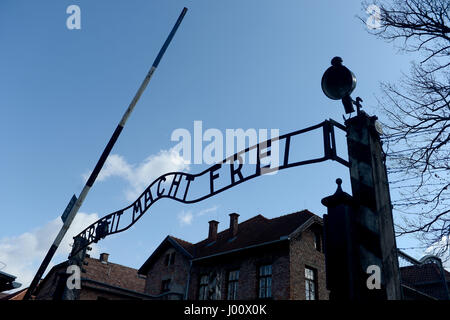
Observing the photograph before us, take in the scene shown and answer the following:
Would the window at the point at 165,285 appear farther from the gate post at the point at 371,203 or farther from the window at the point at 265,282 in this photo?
the gate post at the point at 371,203

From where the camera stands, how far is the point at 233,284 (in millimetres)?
17719

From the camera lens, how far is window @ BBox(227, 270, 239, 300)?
1747cm

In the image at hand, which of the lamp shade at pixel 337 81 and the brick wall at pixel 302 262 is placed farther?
the brick wall at pixel 302 262

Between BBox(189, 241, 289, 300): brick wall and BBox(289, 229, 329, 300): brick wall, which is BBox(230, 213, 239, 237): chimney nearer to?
BBox(189, 241, 289, 300): brick wall

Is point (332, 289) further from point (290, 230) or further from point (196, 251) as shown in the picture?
point (196, 251)

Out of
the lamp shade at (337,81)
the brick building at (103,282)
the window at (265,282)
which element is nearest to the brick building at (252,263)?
the window at (265,282)

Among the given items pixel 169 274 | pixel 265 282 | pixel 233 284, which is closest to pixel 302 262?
pixel 265 282

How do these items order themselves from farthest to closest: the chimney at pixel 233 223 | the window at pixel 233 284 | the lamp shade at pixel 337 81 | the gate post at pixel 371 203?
the chimney at pixel 233 223 → the window at pixel 233 284 → the lamp shade at pixel 337 81 → the gate post at pixel 371 203

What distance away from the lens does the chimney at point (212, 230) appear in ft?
73.2

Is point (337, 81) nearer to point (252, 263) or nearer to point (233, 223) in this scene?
point (252, 263)

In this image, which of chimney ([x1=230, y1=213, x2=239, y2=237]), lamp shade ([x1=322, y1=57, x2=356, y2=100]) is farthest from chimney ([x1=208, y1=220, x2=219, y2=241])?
lamp shade ([x1=322, y1=57, x2=356, y2=100])
